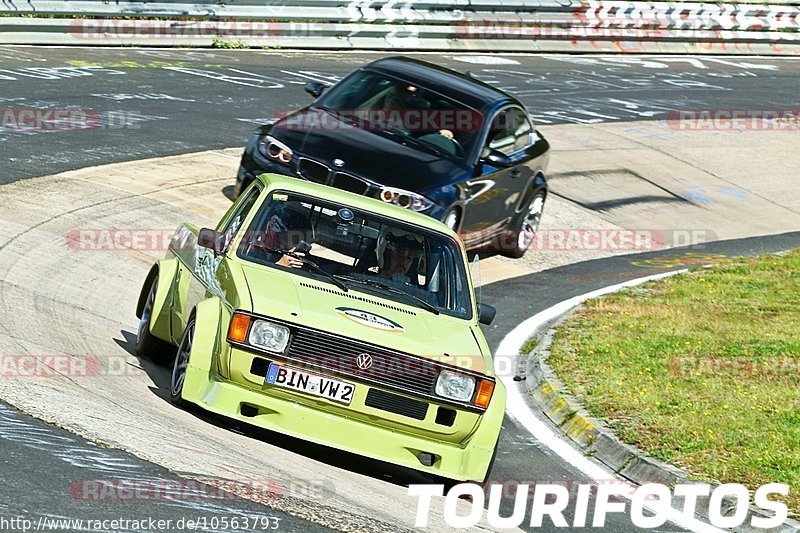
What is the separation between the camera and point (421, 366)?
774cm

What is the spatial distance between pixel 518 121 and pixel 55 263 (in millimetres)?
6108

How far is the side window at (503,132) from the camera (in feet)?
48.1

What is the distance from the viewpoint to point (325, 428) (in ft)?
24.9

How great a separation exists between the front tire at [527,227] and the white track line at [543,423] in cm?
141

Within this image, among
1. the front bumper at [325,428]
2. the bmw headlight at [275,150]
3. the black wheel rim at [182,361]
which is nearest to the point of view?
the front bumper at [325,428]

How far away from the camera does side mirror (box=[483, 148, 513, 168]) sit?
14.2 m

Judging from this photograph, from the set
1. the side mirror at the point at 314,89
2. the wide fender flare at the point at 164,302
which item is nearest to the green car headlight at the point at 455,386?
the wide fender flare at the point at 164,302

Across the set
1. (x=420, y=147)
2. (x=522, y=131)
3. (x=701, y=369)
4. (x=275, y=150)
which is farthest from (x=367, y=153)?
(x=701, y=369)

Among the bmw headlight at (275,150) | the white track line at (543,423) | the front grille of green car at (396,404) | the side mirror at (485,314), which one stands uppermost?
the bmw headlight at (275,150)

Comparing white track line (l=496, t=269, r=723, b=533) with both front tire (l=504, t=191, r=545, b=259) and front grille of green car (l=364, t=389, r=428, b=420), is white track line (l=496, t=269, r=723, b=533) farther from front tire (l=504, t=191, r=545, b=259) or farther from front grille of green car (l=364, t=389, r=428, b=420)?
front grille of green car (l=364, t=389, r=428, b=420)

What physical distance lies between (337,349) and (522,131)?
8330mm

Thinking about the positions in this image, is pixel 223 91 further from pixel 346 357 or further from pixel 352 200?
pixel 346 357

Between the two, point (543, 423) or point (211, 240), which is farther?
point (543, 423)

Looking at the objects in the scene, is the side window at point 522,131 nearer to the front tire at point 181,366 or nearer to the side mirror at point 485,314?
the side mirror at point 485,314
